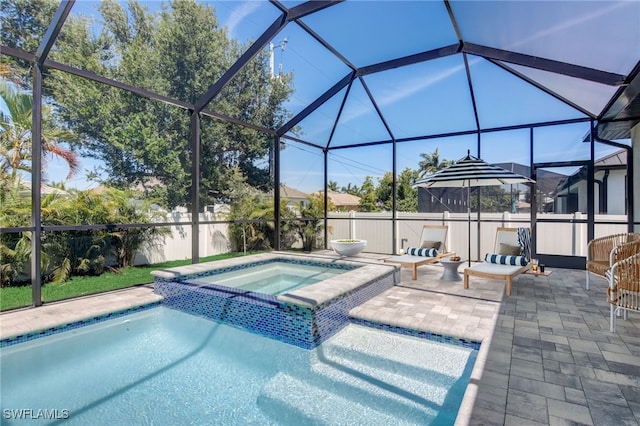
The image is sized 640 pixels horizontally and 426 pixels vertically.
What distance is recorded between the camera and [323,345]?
12.9 feet

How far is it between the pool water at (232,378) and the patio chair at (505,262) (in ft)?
7.17

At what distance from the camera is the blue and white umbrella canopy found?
19.5ft

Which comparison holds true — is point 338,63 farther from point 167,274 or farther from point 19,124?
point 19,124

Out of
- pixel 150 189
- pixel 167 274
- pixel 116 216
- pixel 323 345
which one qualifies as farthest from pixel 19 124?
pixel 323 345

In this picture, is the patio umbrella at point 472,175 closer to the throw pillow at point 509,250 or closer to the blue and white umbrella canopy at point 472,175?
the blue and white umbrella canopy at point 472,175

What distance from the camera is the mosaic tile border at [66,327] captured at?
3750 millimetres

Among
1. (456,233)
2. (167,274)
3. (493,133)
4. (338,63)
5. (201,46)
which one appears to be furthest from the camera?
(201,46)

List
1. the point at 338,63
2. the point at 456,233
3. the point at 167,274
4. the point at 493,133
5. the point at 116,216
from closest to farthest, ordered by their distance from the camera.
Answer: the point at 167,274, the point at 338,63, the point at 116,216, the point at 493,133, the point at 456,233

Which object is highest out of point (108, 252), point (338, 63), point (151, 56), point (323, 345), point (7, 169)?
point (151, 56)

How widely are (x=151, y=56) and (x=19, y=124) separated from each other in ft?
24.2

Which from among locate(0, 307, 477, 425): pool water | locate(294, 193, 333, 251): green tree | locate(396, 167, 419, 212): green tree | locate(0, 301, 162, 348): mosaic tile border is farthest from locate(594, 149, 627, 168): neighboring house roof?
locate(396, 167, 419, 212): green tree

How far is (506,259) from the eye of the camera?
5832 millimetres

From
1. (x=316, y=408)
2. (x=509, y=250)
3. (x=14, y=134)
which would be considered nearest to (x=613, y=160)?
(x=509, y=250)

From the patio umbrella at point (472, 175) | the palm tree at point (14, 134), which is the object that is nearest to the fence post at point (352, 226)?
the patio umbrella at point (472, 175)
